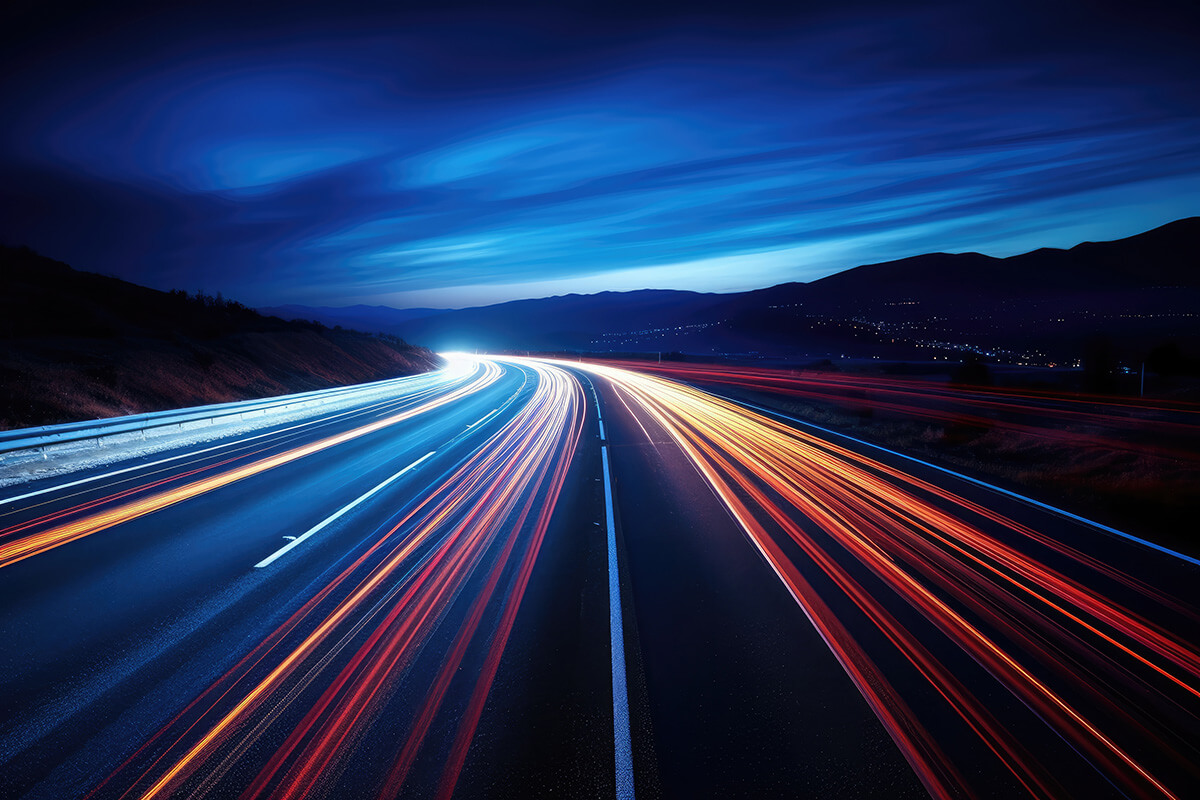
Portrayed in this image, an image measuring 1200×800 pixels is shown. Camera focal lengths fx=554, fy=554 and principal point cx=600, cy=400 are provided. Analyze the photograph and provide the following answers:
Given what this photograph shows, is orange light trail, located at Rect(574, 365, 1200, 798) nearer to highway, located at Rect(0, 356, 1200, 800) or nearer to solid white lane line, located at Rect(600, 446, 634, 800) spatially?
highway, located at Rect(0, 356, 1200, 800)

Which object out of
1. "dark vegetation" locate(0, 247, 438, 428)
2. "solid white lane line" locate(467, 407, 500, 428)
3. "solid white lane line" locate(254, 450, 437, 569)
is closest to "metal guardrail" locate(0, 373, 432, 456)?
"dark vegetation" locate(0, 247, 438, 428)

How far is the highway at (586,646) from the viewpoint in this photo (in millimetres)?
3244

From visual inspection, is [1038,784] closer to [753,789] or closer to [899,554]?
[753,789]

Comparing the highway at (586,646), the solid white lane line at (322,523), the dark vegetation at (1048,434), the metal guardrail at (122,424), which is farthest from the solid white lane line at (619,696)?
the metal guardrail at (122,424)

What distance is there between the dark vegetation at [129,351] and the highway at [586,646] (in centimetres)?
995

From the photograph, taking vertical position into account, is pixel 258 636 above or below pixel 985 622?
above

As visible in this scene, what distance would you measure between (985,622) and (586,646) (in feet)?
11.6

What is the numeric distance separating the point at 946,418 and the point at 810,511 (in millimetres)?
13221

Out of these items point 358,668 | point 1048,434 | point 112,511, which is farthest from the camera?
point 1048,434

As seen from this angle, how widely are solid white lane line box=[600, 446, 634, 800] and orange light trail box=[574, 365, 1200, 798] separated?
1696 millimetres

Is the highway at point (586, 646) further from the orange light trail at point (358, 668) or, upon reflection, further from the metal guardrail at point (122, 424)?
Result: the metal guardrail at point (122, 424)

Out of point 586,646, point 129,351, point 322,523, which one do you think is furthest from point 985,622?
point 129,351

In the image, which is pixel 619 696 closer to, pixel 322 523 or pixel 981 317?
pixel 322 523

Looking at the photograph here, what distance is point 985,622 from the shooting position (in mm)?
4902
